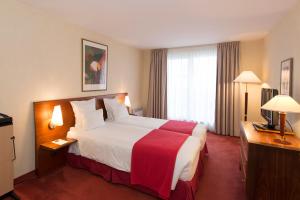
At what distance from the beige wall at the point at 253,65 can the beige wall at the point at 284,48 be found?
319 mm

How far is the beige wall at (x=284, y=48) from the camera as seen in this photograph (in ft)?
7.18

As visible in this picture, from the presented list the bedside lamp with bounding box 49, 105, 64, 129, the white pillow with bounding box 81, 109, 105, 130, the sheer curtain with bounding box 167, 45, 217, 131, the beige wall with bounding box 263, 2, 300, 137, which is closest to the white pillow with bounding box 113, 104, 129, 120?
the white pillow with bounding box 81, 109, 105, 130

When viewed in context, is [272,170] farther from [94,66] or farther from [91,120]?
[94,66]

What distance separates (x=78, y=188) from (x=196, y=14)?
308cm

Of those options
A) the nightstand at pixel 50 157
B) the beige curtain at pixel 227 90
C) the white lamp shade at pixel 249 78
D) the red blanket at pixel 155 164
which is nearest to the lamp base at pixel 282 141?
the red blanket at pixel 155 164

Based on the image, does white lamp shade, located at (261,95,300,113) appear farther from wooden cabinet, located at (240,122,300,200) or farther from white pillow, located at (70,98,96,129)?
white pillow, located at (70,98,96,129)

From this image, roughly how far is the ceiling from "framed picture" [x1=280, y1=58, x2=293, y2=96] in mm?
784

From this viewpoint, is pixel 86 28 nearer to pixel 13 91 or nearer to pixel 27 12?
pixel 27 12

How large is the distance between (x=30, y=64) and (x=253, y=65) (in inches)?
184

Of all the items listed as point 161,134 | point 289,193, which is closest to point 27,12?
point 161,134

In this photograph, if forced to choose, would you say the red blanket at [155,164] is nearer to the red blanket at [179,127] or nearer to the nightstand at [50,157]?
the red blanket at [179,127]

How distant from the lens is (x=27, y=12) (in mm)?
2410

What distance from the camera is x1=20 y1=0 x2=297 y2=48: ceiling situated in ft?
7.61

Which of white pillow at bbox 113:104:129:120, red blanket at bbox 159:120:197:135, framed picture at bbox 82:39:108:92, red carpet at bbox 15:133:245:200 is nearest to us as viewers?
red carpet at bbox 15:133:245:200
